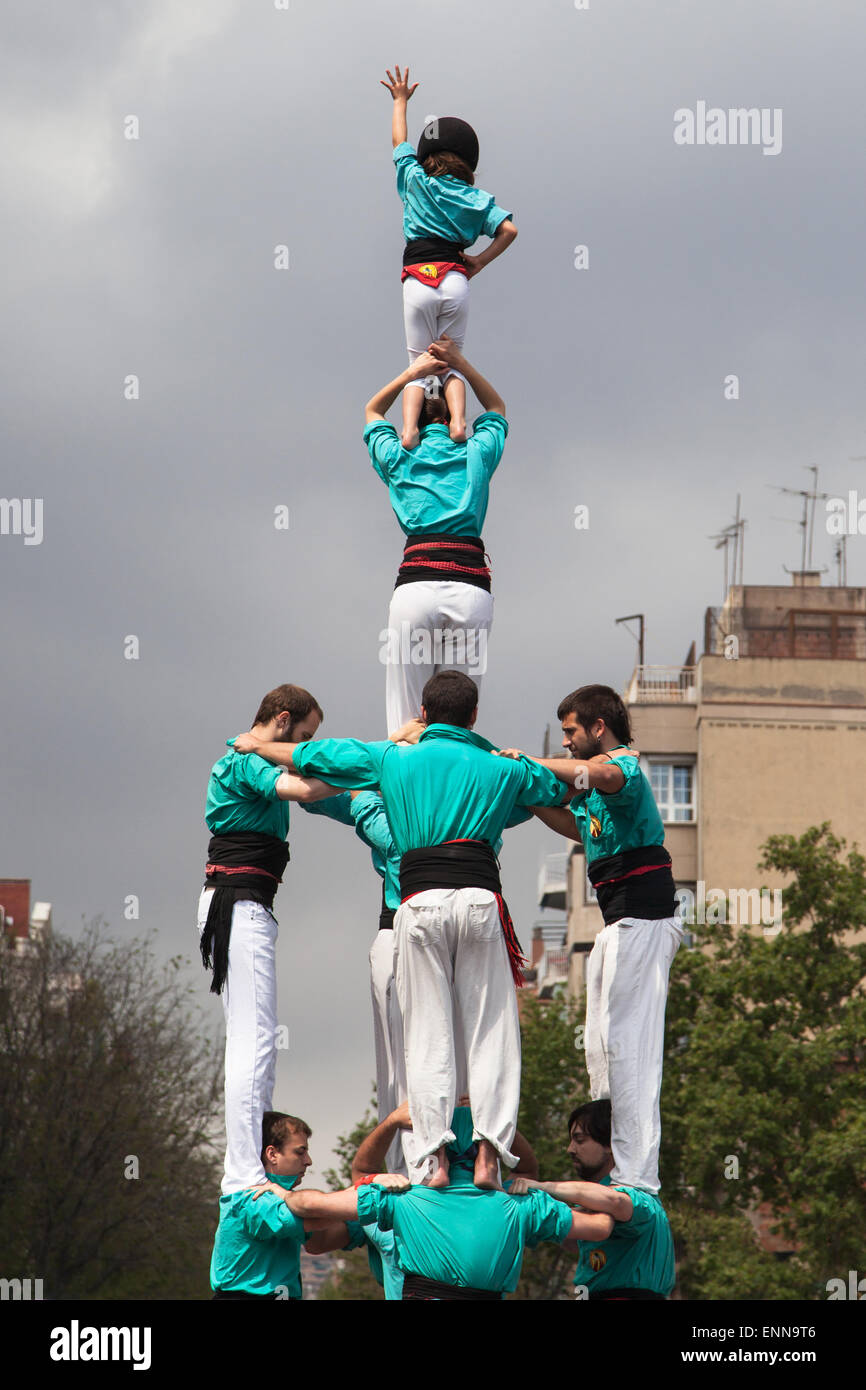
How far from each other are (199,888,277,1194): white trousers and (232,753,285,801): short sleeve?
848mm

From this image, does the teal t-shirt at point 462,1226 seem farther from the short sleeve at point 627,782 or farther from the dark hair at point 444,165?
the dark hair at point 444,165

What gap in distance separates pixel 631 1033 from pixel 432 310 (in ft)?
19.6

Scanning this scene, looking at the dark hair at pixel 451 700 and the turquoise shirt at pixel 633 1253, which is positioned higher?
the dark hair at pixel 451 700

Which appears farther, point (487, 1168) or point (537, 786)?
point (537, 786)

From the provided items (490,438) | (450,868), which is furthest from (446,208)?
(450,868)

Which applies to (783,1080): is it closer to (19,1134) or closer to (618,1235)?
(19,1134)

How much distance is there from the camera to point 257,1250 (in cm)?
1200

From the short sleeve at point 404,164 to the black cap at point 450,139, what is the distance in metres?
0.08

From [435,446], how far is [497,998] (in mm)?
4886

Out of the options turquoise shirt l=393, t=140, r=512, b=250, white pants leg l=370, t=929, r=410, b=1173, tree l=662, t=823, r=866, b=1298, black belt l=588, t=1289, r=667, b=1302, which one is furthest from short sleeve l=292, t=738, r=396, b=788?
tree l=662, t=823, r=866, b=1298

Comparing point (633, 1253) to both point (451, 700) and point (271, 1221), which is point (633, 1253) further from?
point (451, 700)

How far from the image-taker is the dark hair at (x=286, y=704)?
12.7 meters

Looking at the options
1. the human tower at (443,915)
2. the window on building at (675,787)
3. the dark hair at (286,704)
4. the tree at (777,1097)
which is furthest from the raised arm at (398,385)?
the window on building at (675,787)
